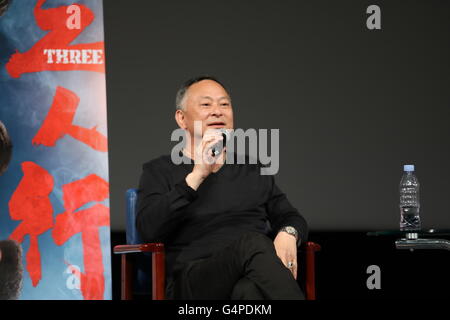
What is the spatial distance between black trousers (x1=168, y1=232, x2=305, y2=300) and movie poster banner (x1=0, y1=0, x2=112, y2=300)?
158cm

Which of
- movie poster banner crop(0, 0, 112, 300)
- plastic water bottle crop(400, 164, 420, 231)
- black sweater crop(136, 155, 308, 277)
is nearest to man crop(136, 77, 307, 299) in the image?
black sweater crop(136, 155, 308, 277)

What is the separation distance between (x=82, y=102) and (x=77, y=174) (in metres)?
0.40

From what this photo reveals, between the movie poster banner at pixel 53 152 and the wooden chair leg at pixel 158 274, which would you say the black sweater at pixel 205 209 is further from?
the movie poster banner at pixel 53 152

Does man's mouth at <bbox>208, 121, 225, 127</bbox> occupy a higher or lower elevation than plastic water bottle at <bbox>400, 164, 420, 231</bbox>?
higher

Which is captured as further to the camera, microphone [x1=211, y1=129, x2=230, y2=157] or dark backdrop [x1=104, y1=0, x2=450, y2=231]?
dark backdrop [x1=104, y1=0, x2=450, y2=231]

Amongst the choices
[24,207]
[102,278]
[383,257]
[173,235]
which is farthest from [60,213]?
[383,257]

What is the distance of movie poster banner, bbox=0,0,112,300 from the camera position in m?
3.79

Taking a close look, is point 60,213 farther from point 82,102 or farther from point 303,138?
point 303,138

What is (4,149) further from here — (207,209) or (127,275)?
(207,209)

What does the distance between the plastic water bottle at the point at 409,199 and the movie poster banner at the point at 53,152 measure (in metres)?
1.68

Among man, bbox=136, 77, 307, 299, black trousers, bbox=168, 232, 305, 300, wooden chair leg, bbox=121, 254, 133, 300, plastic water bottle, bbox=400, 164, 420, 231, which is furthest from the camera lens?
plastic water bottle, bbox=400, 164, 420, 231

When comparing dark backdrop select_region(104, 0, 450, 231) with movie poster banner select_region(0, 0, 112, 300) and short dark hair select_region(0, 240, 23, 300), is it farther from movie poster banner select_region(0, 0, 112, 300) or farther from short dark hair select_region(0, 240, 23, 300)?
short dark hair select_region(0, 240, 23, 300)

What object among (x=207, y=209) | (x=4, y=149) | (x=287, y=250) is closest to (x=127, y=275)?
(x=207, y=209)

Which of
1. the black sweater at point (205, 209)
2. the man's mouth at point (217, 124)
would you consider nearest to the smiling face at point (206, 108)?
the man's mouth at point (217, 124)
